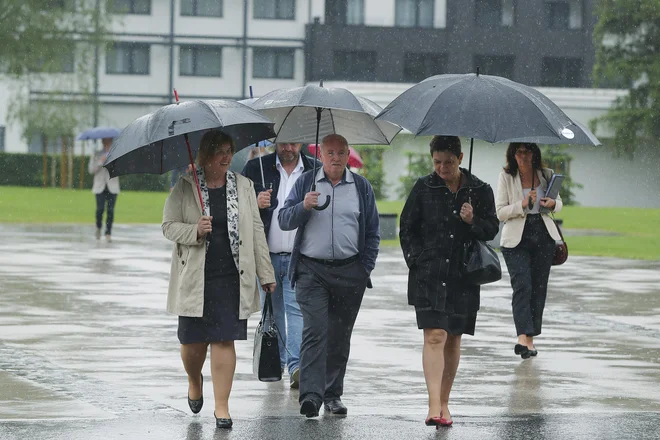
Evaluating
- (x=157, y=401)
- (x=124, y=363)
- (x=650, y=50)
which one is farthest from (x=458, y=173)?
(x=650, y=50)

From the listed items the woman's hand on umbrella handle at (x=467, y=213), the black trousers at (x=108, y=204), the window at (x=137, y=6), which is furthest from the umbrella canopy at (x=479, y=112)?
the window at (x=137, y=6)

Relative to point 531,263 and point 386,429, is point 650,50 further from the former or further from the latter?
point 386,429

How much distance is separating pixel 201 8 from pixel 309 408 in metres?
65.2

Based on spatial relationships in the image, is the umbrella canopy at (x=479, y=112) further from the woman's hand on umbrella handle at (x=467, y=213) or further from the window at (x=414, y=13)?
the window at (x=414, y=13)

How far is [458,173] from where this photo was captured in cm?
848

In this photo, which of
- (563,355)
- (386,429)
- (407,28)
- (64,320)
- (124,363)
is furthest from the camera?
(407,28)

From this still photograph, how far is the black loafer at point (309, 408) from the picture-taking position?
8406 millimetres

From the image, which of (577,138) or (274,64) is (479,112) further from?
(274,64)

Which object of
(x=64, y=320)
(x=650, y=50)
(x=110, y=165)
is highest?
(x=650, y=50)

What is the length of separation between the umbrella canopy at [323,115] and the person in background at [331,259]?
0.38 meters

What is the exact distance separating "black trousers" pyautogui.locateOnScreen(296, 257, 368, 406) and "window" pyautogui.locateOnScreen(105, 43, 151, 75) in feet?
210

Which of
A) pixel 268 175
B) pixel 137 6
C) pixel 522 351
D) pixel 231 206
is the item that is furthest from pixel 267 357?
pixel 137 6

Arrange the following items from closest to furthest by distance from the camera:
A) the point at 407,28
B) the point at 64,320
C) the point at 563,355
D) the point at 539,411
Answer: the point at 539,411
the point at 563,355
the point at 64,320
the point at 407,28

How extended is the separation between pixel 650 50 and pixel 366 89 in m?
12.2
